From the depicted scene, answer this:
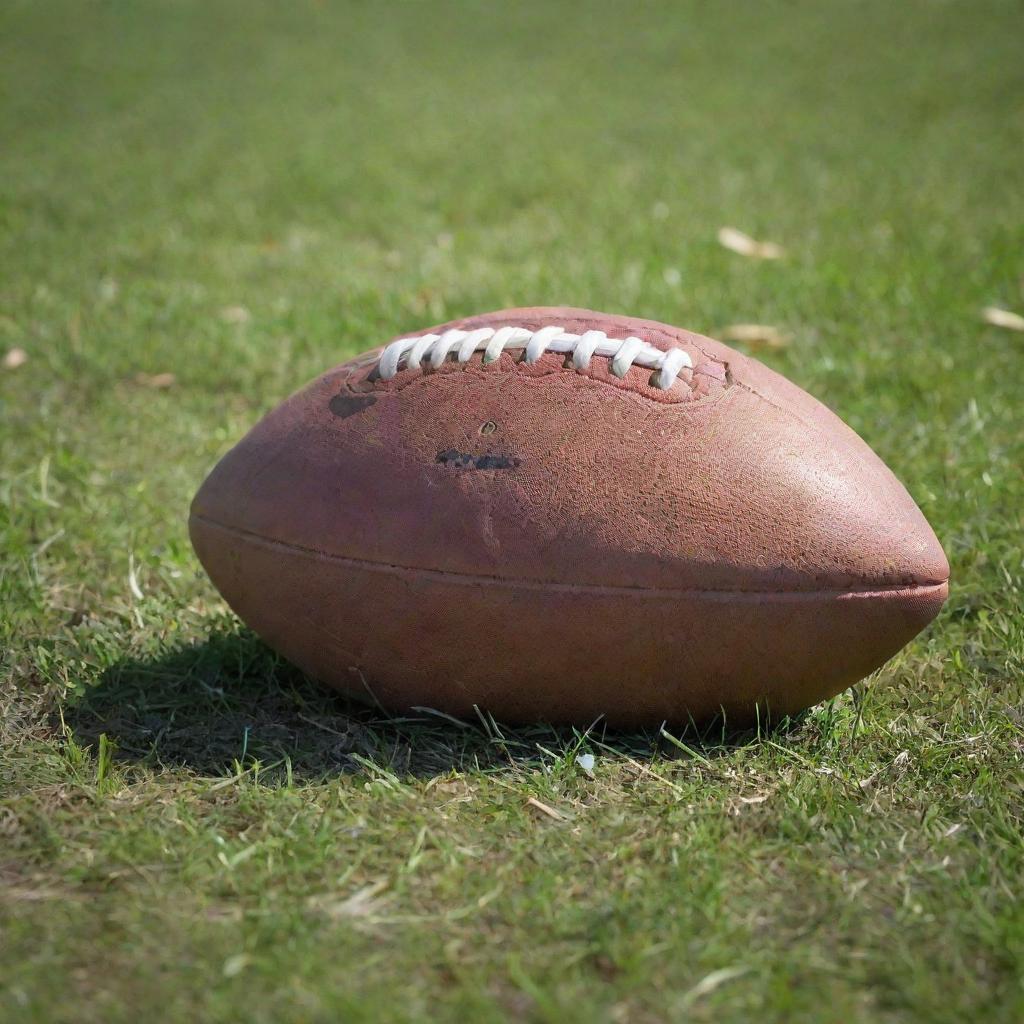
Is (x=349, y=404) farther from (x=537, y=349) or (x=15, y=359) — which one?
(x=15, y=359)

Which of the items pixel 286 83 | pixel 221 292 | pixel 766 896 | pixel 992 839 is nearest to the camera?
pixel 766 896

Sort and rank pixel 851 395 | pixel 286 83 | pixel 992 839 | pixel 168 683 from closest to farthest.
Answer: pixel 992 839 < pixel 168 683 < pixel 851 395 < pixel 286 83

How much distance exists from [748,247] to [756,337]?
3.35 ft

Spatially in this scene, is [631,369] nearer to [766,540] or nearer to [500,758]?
[766,540]

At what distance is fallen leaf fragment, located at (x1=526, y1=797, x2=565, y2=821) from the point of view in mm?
1857

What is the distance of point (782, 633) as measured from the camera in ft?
6.36

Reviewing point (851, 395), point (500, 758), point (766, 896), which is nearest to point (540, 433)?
point (500, 758)

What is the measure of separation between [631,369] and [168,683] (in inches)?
41.0

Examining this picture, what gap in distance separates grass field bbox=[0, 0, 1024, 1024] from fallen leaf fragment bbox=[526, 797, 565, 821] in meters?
0.01

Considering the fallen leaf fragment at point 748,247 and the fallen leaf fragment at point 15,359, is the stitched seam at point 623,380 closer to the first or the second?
the fallen leaf fragment at point 15,359

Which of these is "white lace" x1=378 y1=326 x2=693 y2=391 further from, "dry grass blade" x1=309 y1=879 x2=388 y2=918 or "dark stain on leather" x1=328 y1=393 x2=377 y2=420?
"dry grass blade" x1=309 y1=879 x2=388 y2=918

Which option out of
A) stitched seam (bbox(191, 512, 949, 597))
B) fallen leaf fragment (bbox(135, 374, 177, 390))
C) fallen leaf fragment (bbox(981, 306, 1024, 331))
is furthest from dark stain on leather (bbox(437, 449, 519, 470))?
fallen leaf fragment (bbox(981, 306, 1024, 331))

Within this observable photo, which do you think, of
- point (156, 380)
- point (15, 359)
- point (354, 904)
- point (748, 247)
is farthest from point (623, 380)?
point (748, 247)

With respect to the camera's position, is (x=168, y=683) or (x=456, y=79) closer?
(x=168, y=683)
